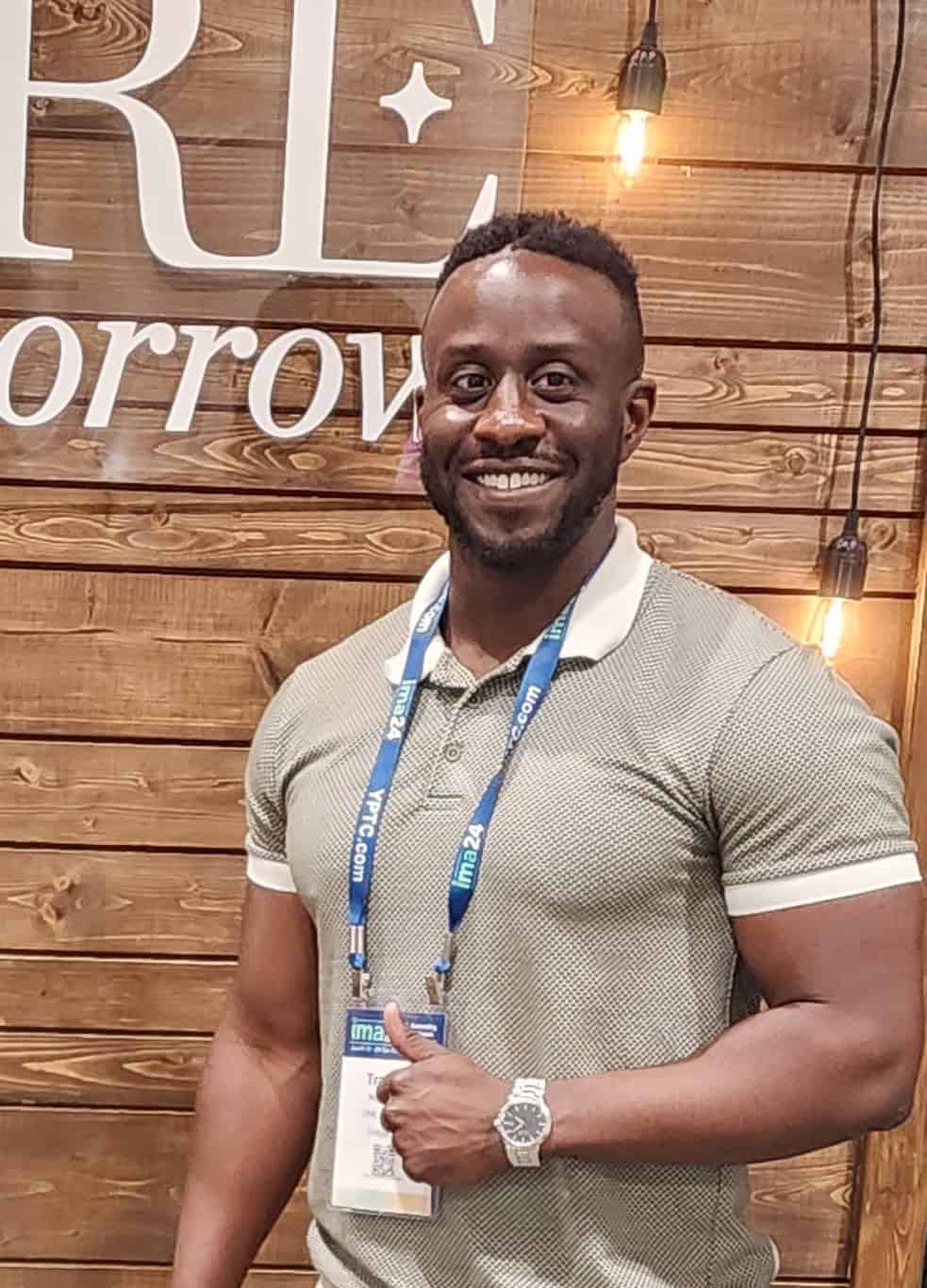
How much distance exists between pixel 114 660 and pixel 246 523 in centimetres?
24

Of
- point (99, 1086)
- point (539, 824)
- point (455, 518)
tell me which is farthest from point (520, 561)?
point (99, 1086)

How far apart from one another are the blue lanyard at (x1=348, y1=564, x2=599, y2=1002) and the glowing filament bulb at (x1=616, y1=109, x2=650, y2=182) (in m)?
0.71

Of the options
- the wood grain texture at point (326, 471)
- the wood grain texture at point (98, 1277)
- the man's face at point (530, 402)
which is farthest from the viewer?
the wood grain texture at point (98, 1277)

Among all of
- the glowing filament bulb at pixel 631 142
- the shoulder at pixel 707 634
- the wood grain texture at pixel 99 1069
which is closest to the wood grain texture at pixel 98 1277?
the wood grain texture at pixel 99 1069

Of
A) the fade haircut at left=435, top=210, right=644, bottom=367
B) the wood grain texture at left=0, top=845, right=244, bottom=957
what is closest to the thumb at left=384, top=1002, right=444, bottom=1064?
the fade haircut at left=435, top=210, right=644, bottom=367

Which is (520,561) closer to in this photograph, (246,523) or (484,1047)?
(484,1047)

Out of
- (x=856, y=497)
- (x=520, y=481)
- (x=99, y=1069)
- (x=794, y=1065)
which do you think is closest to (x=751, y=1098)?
(x=794, y=1065)

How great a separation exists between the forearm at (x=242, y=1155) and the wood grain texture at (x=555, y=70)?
106 cm

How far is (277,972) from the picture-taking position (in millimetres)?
1354

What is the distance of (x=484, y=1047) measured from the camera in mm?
1147

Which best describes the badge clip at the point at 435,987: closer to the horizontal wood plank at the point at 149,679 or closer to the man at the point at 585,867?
the man at the point at 585,867

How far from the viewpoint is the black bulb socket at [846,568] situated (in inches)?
68.1

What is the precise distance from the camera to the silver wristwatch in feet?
3.56

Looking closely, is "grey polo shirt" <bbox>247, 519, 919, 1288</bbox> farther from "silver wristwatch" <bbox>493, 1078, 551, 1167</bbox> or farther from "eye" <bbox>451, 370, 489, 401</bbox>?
"eye" <bbox>451, 370, 489, 401</bbox>
